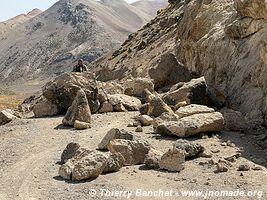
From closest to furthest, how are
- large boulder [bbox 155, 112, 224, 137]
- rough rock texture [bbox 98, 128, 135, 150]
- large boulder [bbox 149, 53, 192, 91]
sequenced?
rough rock texture [bbox 98, 128, 135, 150] < large boulder [bbox 155, 112, 224, 137] < large boulder [bbox 149, 53, 192, 91]

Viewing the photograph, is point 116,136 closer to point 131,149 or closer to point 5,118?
point 131,149

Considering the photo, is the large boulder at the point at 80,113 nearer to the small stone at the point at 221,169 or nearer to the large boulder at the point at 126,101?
the large boulder at the point at 126,101

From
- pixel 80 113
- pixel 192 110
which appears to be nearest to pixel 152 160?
pixel 192 110

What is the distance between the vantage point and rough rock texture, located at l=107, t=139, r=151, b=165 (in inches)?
615

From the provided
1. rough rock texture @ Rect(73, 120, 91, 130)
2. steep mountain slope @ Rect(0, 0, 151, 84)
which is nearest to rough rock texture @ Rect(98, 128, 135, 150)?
rough rock texture @ Rect(73, 120, 91, 130)

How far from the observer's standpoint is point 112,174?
14656mm

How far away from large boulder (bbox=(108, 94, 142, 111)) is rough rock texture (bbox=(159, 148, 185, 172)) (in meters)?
10.6

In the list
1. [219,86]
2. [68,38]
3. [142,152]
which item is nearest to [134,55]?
[219,86]

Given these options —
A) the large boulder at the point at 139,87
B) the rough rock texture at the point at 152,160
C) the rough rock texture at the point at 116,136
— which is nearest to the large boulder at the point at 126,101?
the large boulder at the point at 139,87

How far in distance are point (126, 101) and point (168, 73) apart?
5.66 metres

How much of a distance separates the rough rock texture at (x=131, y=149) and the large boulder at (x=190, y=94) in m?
7.31

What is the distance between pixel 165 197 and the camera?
1272cm

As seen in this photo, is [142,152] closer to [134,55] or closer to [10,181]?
[10,181]

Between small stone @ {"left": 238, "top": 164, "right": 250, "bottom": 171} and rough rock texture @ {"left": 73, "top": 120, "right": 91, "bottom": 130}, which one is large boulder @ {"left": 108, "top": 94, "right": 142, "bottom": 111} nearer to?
rough rock texture @ {"left": 73, "top": 120, "right": 91, "bottom": 130}
